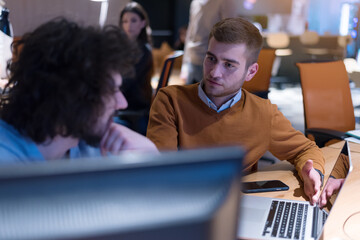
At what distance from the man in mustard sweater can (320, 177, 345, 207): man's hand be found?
1.04 feet

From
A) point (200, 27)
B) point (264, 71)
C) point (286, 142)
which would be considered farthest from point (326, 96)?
point (200, 27)

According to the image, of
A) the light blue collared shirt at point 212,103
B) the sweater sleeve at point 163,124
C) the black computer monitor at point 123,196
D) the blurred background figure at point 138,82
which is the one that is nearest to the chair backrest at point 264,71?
the blurred background figure at point 138,82

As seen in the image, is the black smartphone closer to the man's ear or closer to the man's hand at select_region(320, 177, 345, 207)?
the man's hand at select_region(320, 177, 345, 207)

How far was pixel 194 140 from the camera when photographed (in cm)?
157

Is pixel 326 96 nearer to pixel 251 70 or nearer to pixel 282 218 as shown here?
pixel 251 70

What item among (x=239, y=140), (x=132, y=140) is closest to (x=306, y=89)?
(x=239, y=140)

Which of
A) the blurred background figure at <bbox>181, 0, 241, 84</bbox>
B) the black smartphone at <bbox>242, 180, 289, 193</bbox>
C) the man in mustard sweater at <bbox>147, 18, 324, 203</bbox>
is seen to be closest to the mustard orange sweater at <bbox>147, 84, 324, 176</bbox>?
the man in mustard sweater at <bbox>147, 18, 324, 203</bbox>

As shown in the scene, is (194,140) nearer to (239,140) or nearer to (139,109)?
(239,140)

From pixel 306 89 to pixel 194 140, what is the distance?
1.18 metres

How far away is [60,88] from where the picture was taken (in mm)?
779

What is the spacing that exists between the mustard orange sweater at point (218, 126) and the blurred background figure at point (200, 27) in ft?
5.72

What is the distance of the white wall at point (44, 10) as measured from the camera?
6.81 feet

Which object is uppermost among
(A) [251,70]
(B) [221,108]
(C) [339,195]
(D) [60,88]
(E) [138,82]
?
(D) [60,88]

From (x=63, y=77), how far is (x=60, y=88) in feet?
0.08
